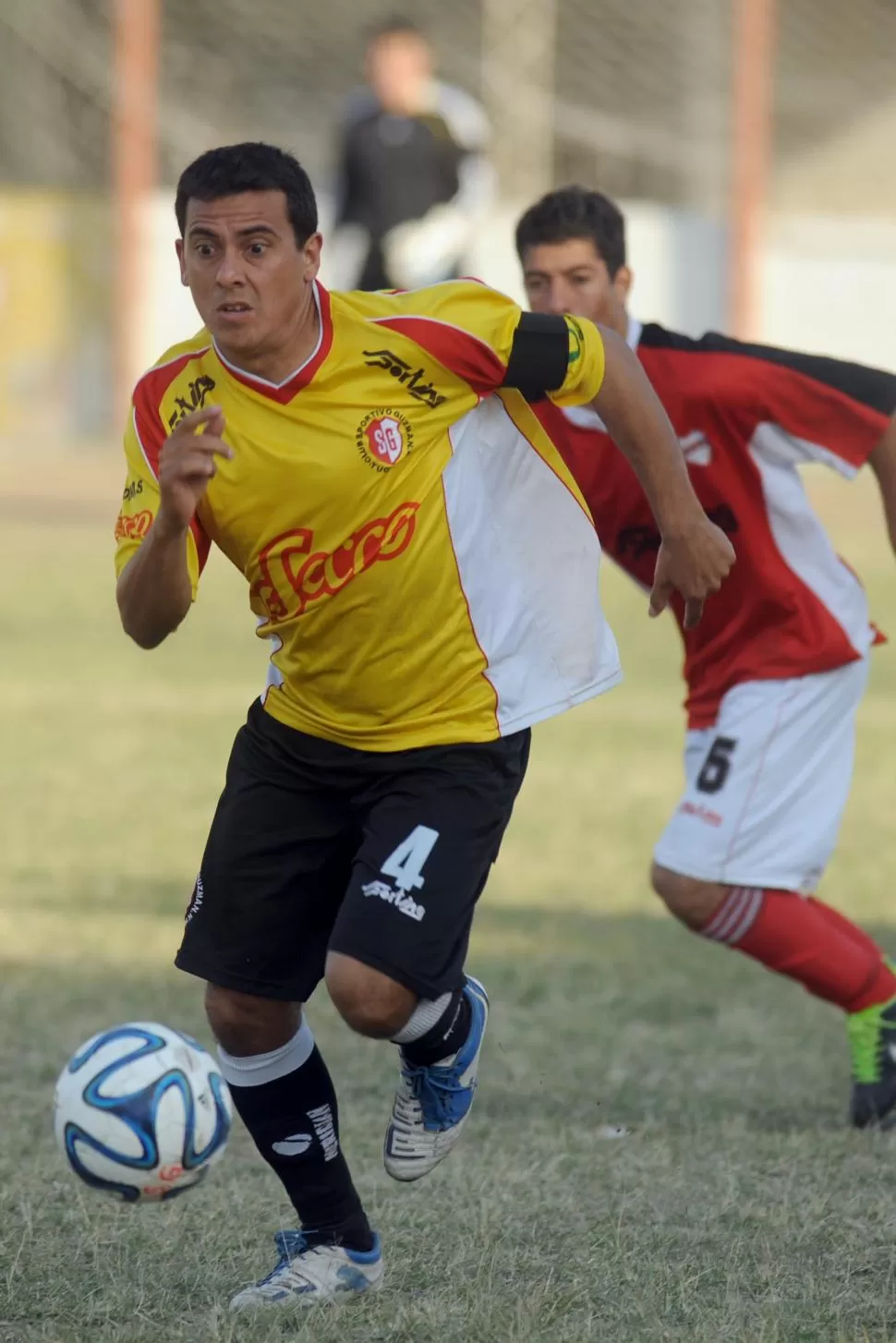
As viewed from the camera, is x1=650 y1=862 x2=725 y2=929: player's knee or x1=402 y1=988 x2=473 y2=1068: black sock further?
x1=650 y1=862 x2=725 y2=929: player's knee

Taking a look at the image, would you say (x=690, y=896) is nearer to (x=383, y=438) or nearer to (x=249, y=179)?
(x=383, y=438)

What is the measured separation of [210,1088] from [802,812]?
5.49 feet

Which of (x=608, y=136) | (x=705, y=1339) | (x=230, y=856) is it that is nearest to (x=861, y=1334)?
(x=705, y=1339)

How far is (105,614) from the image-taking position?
45.6 feet

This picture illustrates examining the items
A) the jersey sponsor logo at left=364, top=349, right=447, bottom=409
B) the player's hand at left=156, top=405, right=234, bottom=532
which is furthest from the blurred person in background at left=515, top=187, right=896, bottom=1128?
the player's hand at left=156, top=405, right=234, bottom=532

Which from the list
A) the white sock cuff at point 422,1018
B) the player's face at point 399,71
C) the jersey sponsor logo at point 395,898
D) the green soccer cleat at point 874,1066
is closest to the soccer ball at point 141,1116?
the white sock cuff at point 422,1018

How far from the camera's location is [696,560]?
143 inches

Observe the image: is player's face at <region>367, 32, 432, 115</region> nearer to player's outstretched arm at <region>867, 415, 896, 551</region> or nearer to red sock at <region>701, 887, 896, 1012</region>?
player's outstretched arm at <region>867, 415, 896, 551</region>

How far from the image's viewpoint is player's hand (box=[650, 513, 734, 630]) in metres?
3.63

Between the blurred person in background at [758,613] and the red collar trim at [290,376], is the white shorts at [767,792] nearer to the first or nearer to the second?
the blurred person in background at [758,613]

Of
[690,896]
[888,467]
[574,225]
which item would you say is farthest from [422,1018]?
[574,225]

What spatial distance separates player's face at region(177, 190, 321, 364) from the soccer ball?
130cm

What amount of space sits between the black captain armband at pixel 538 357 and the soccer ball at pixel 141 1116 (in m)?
1.35

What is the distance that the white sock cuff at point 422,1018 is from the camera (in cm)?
349
